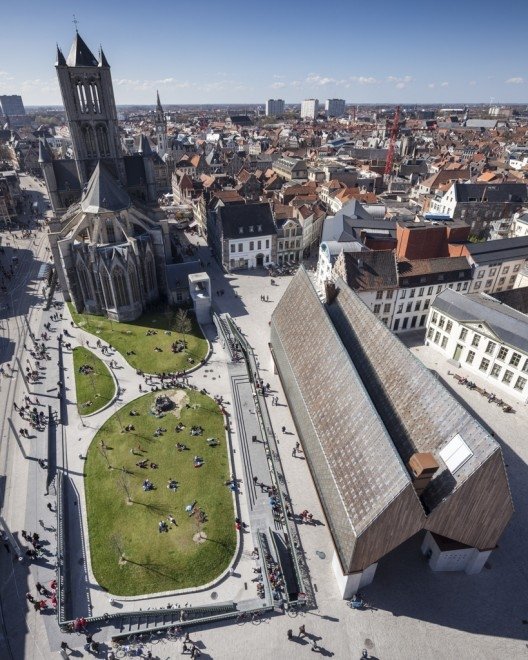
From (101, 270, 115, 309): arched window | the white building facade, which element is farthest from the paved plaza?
(101, 270, 115, 309): arched window

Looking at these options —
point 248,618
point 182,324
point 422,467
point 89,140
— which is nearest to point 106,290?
point 182,324

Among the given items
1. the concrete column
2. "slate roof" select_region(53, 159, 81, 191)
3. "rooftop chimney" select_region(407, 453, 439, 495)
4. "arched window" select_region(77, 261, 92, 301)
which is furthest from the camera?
"slate roof" select_region(53, 159, 81, 191)

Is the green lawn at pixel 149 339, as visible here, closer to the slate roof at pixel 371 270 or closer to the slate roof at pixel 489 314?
the slate roof at pixel 371 270

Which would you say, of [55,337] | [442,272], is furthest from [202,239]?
[442,272]

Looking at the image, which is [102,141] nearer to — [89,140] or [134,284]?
[89,140]

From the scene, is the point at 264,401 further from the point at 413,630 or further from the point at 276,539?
the point at 413,630

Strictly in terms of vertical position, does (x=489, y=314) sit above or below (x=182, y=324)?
above

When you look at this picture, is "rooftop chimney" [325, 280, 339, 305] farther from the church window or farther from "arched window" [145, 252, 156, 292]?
the church window
